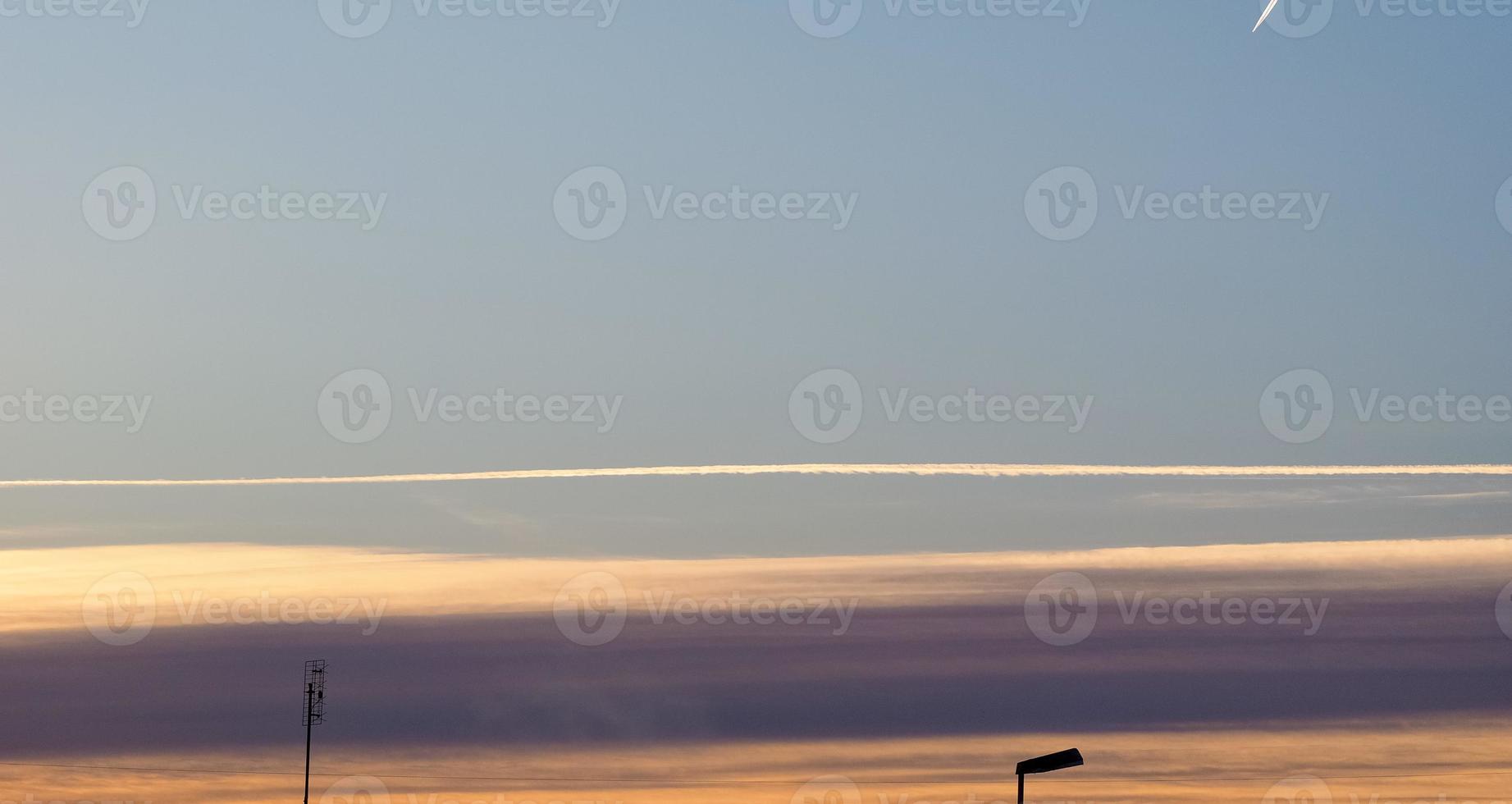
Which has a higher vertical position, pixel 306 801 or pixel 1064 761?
pixel 306 801

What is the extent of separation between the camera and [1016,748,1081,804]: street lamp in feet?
182

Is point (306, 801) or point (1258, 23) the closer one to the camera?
point (1258, 23)

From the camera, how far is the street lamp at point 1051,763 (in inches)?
2189

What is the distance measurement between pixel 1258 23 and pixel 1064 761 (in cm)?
2328

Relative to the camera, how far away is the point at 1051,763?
5712cm

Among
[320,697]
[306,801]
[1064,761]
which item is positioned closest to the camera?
[1064,761]

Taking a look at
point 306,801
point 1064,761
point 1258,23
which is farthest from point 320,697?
point 1258,23

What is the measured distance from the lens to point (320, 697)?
11350 cm

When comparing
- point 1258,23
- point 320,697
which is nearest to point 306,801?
point 320,697

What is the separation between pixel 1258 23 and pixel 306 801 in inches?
2773

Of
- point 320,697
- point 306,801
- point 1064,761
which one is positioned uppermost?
point 320,697

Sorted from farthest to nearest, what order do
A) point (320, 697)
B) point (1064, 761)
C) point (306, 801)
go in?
point (320, 697) < point (306, 801) < point (1064, 761)

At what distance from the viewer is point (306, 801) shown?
339ft

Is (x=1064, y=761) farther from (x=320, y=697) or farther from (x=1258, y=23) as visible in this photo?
(x=320, y=697)
